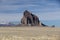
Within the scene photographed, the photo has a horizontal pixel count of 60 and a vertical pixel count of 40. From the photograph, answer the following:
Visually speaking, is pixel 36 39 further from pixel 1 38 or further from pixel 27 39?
pixel 1 38

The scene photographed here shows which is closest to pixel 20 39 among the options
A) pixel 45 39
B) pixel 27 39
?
pixel 27 39

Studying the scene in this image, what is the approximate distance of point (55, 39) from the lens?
18.8m

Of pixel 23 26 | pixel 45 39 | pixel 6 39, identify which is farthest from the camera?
pixel 23 26

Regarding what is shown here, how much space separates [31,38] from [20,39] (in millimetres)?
879

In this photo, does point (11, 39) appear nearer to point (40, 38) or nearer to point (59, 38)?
point (40, 38)

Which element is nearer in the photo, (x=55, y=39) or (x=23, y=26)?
(x=55, y=39)

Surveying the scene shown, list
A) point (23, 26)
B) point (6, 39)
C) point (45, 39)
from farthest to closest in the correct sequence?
point (23, 26)
point (45, 39)
point (6, 39)

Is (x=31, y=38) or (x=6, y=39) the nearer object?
(x=6, y=39)

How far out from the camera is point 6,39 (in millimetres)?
17703

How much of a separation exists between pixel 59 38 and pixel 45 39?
1166 millimetres

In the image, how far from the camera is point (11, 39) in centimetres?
1788

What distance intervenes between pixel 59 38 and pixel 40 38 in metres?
1.42

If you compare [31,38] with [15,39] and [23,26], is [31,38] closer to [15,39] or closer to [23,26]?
[15,39]

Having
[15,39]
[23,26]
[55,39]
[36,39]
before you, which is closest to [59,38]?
[55,39]
